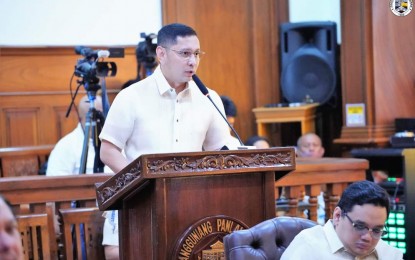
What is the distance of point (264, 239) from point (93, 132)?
2256 millimetres

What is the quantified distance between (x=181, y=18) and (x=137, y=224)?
4.12 meters

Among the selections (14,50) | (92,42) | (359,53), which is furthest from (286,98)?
(14,50)

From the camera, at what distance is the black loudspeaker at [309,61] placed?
23.3 feet

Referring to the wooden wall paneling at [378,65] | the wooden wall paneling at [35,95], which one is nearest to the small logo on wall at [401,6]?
the wooden wall paneling at [378,65]

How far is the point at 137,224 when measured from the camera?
10.7 ft

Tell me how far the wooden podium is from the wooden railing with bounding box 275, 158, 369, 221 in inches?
46.8

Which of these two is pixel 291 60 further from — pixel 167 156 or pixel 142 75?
pixel 167 156

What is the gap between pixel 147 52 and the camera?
601cm

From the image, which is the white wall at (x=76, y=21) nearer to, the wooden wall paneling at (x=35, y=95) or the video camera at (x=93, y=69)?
the wooden wall paneling at (x=35, y=95)

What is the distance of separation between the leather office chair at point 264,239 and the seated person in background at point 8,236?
1.53 metres

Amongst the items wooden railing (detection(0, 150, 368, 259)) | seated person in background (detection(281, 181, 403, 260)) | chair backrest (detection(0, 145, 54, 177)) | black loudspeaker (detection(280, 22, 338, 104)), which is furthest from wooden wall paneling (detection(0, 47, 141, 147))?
seated person in background (detection(281, 181, 403, 260))

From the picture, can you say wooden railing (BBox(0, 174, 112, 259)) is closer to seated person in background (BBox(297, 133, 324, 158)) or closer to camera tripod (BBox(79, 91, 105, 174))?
camera tripod (BBox(79, 91, 105, 174))

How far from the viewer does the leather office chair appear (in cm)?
289

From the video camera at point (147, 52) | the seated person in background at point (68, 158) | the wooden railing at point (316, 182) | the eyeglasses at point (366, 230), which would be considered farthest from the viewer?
the video camera at point (147, 52)
